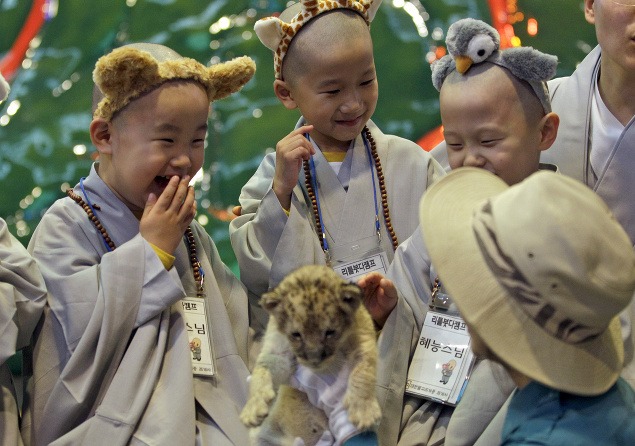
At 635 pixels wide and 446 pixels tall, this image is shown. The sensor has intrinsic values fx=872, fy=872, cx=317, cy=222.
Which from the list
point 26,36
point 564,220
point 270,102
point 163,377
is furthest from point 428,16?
→ point 564,220

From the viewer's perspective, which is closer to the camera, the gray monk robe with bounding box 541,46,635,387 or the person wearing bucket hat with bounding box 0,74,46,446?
the person wearing bucket hat with bounding box 0,74,46,446

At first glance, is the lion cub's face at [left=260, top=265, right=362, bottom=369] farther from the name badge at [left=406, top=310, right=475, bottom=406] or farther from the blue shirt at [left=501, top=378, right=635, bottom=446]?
the name badge at [left=406, top=310, right=475, bottom=406]

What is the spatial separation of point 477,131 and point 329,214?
0.62m

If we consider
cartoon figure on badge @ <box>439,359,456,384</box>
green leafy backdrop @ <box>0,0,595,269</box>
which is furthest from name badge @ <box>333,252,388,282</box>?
green leafy backdrop @ <box>0,0,595,269</box>

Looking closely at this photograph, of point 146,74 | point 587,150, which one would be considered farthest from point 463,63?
point 146,74

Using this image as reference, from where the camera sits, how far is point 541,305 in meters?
1.63

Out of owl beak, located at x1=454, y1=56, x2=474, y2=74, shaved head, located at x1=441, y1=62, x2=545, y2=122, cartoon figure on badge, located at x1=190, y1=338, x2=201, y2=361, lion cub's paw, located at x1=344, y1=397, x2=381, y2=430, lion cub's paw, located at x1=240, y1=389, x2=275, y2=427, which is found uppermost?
owl beak, located at x1=454, y1=56, x2=474, y2=74

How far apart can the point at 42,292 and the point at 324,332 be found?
1.01 meters

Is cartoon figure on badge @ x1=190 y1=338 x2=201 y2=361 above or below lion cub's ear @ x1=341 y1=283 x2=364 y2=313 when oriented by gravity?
below

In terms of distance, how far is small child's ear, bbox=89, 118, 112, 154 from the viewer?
104 inches

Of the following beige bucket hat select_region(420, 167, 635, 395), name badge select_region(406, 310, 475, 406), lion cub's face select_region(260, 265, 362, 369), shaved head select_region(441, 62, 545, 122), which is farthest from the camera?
shaved head select_region(441, 62, 545, 122)

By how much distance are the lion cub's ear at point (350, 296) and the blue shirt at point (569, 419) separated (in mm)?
396

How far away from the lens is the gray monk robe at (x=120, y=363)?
235cm

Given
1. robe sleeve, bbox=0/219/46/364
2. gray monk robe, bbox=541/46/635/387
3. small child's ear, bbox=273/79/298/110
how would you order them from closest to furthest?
1. robe sleeve, bbox=0/219/46/364
2. gray monk robe, bbox=541/46/635/387
3. small child's ear, bbox=273/79/298/110
